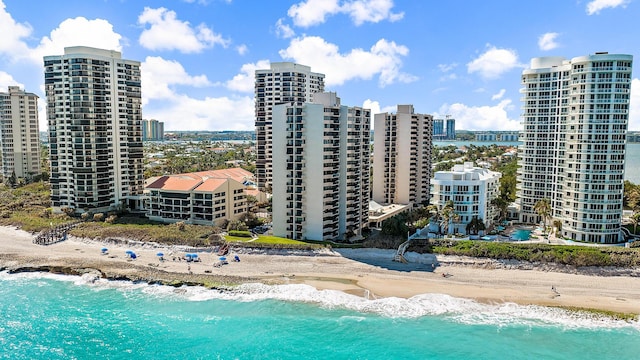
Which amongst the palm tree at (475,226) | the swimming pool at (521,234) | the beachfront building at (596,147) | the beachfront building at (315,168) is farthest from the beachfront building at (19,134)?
the beachfront building at (596,147)

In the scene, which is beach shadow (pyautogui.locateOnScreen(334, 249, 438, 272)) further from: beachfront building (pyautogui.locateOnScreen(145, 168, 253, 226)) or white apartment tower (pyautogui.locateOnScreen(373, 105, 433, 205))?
white apartment tower (pyautogui.locateOnScreen(373, 105, 433, 205))

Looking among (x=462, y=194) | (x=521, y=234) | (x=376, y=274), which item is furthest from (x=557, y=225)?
(x=376, y=274)

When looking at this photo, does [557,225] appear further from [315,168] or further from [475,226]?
[315,168]

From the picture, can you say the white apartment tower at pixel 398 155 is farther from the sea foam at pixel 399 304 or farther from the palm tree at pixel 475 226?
the sea foam at pixel 399 304

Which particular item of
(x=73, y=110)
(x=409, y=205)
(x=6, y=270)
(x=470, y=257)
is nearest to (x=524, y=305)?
(x=470, y=257)

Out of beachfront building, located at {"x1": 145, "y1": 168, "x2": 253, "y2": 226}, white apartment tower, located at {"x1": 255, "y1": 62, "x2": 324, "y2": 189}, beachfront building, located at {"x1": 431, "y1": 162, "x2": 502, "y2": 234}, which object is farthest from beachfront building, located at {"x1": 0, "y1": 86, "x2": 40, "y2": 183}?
beachfront building, located at {"x1": 431, "y1": 162, "x2": 502, "y2": 234}
